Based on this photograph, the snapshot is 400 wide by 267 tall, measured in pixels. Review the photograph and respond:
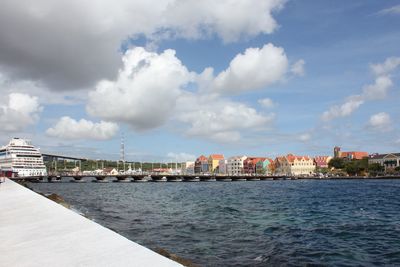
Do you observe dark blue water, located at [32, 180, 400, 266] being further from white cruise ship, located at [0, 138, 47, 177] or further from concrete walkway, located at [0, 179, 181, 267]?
white cruise ship, located at [0, 138, 47, 177]

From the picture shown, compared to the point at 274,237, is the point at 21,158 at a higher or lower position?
higher

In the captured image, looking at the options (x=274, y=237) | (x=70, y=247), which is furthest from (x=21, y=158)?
(x=70, y=247)

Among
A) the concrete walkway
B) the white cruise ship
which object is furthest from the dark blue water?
the white cruise ship

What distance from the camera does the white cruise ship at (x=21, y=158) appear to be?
6206 inches

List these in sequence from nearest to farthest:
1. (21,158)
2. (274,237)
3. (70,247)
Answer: (70,247) → (274,237) → (21,158)

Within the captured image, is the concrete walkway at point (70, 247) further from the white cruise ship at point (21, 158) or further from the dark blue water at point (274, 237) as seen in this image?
the white cruise ship at point (21, 158)

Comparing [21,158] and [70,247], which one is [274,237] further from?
[21,158]

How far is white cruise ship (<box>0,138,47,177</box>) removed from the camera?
157625 mm

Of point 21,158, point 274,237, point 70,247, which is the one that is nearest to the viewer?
point 70,247

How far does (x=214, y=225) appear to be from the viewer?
2661 centimetres

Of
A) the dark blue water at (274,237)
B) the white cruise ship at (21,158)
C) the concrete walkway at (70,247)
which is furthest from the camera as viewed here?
the white cruise ship at (21,158)

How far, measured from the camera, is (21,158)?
531ft

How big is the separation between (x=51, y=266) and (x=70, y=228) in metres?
4.12

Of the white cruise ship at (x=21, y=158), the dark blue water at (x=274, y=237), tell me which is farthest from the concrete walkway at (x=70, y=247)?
the white cruise ship at (x=21, y=158)
